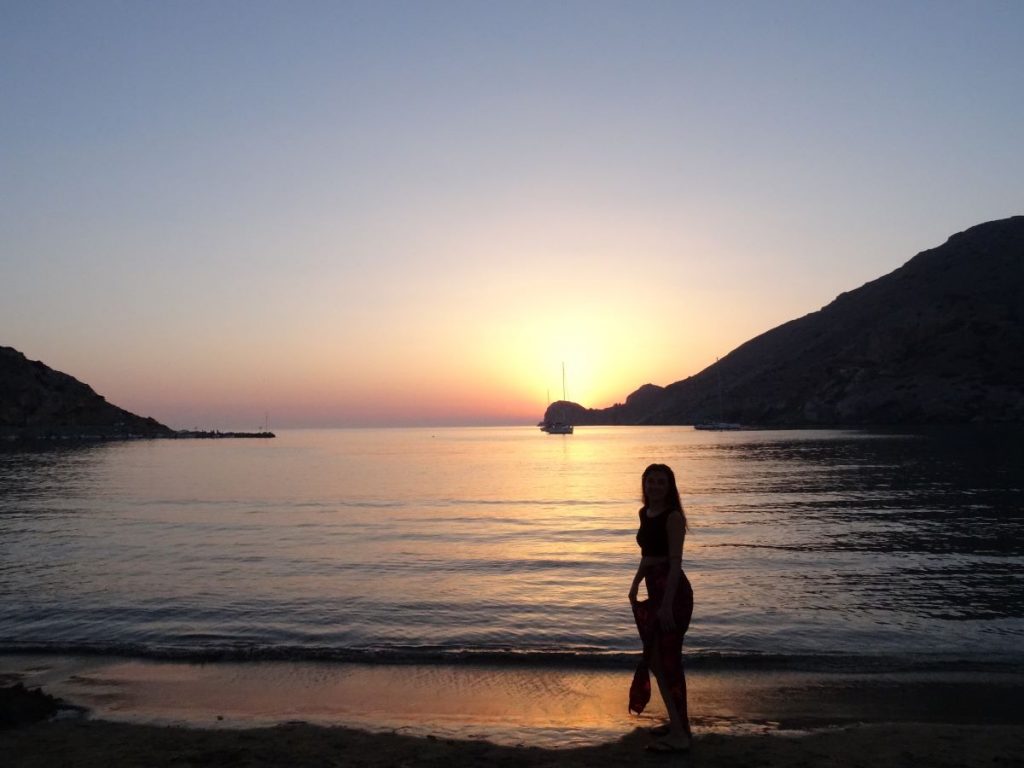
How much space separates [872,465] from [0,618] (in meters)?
63.6

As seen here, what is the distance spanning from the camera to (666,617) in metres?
7.94

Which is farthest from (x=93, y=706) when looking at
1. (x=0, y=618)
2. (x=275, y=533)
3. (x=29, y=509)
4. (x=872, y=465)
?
(x=872, y=465)

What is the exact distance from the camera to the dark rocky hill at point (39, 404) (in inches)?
6885

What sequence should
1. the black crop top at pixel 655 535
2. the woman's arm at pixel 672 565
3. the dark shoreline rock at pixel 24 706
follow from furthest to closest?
the dark shoreline rock at pixel 24 706, the black crop top at pixel 655 535, the woman's arm at pixel 672 565

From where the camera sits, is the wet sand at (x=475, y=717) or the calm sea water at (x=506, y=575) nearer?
the wet sand at (x=475, y=717)

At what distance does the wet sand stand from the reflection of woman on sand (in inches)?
21.5

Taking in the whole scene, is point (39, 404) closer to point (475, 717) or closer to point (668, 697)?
point (475, 717)

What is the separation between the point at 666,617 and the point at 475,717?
3.84 metres

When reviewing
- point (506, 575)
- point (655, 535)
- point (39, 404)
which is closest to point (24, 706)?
point (655, 535)

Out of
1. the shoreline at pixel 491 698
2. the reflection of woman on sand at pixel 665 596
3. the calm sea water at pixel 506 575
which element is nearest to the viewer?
the reflection of woman on sand at pixel 665 596

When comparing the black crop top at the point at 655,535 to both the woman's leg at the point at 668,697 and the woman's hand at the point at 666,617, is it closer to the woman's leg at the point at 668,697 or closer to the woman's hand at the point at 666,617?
the woman's hand at the point at 666,617

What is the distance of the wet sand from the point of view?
8.16 metres

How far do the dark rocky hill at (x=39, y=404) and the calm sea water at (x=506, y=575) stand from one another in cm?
15533

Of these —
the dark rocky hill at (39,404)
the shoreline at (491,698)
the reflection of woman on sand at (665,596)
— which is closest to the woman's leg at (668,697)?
the reflection of woman on sand at (665,596)
